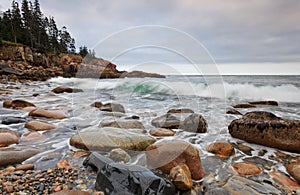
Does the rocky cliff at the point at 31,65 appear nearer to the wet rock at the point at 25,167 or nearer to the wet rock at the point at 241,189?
the wet rock at the point at 25,167

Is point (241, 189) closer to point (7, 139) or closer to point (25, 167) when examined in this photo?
point (25, 167)

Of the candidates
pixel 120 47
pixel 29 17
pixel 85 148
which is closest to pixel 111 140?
pixel 85 148

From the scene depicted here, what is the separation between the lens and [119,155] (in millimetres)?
2590

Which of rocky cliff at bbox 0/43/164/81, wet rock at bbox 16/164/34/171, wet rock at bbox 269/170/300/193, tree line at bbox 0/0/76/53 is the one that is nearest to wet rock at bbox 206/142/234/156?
wet rock at bbox 269/170/300/193

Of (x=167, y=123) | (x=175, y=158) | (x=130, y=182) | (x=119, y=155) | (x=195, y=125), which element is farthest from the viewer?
(x=167, y=123)

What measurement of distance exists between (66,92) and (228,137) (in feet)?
35.5

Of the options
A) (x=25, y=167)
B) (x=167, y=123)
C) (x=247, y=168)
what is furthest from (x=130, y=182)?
(x=167, y=123)

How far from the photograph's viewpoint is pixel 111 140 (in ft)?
9.62

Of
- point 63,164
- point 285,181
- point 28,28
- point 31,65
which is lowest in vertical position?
point 285,181

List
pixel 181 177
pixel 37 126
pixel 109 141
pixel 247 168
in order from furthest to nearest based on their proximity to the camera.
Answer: pixel 37 126 < pixel 109 141 < pixel 247 168 < pixel 181 177

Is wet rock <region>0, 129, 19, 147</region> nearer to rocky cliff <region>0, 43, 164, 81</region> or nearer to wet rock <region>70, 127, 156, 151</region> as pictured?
wet rock <region>70, 127, 156, 151</region>

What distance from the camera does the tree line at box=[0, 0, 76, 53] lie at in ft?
94.4

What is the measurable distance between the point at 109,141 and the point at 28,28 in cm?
3825

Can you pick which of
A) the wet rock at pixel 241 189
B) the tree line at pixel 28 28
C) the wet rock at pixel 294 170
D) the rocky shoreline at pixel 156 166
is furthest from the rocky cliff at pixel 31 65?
the wet rock at pixel 241 189
